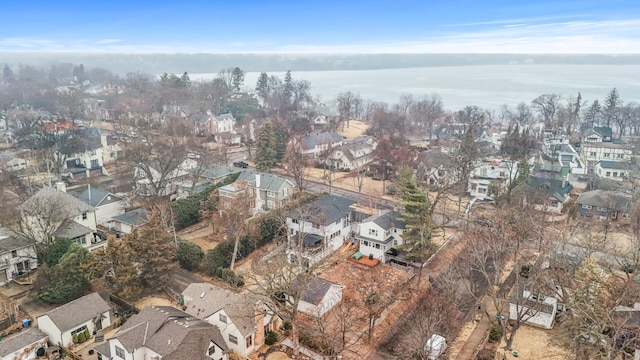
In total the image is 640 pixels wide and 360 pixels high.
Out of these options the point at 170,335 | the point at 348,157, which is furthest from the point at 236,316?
the point at 348,157

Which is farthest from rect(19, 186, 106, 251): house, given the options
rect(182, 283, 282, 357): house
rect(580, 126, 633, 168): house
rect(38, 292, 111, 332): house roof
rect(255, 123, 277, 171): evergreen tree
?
rect(580, 126, 633, 168): house

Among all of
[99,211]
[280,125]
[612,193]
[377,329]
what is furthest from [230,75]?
[377,329]

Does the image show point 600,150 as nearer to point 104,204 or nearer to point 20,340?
point 104,204

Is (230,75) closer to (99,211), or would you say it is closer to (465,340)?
(99,211)

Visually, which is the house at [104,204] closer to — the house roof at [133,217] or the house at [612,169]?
the house roof at [133,217]

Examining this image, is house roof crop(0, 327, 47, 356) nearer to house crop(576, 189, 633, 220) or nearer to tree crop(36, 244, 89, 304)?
tree crop(36, 244, 89, 304)

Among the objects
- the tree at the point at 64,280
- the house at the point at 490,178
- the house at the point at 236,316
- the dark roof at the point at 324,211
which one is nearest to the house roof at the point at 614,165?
the house at the point at 490,178
